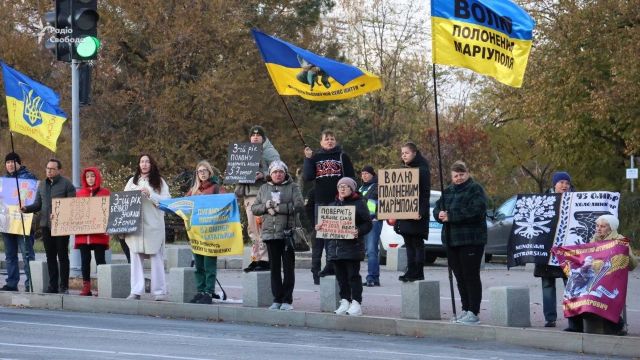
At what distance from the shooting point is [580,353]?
13.3 m

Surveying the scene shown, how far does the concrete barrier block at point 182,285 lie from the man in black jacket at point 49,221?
187 centimetres

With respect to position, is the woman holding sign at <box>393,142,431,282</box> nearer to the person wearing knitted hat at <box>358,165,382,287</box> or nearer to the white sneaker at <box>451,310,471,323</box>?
the white sneaker at <box>451,310,471,323</box>

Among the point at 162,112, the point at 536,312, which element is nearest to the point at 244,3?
the point at 162,112

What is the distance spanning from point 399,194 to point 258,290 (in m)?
2.15

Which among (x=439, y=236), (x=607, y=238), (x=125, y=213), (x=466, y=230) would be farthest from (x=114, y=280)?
(x=439, y=236)

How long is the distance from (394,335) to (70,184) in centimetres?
587

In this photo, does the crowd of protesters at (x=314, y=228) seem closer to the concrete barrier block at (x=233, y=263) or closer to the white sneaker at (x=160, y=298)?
the white sneaker at (x=160, y=298)

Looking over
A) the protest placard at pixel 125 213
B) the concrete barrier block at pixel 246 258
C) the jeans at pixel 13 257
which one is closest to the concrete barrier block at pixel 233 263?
the concrete barrier block at pixel 246 258

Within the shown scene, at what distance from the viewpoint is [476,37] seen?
Answer: 1550 cm

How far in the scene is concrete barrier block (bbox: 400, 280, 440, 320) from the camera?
49.4 ft

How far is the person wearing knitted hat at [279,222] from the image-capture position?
52.9ft

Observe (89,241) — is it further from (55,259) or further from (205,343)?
(205,343)

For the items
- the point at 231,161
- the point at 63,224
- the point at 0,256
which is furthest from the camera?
the point at 0,256

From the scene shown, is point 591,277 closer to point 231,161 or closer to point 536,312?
point 536,312
